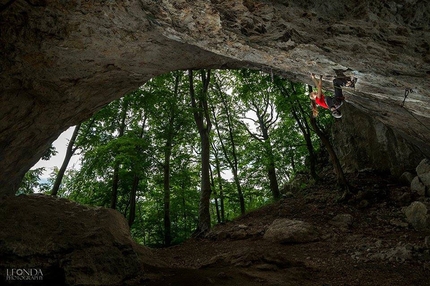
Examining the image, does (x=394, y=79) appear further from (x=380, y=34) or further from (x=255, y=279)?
(x=255, y=279)

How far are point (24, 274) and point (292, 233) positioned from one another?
787cm

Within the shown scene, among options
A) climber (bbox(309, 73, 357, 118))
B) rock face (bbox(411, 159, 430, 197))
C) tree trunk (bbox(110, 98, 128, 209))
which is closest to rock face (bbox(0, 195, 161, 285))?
tree trunk (bbox(110, 98, 128, 209))

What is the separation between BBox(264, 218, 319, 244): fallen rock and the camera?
27.8 feet

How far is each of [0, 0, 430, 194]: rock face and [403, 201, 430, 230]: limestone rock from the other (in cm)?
246

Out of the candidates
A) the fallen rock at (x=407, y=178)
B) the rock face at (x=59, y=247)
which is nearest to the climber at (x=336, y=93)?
the rock face at (x=59, y=247)

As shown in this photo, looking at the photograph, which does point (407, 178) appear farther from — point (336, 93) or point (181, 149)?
point (181, 149)

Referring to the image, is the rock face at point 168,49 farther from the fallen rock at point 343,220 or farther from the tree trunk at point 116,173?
the tree trunk at point 116,173

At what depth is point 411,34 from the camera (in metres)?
2.79

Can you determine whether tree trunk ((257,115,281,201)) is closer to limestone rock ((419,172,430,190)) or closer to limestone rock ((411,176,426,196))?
limestone rock ((411,176,426,196))

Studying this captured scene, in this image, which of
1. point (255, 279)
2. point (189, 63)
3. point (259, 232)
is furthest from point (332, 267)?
point (189, 63)

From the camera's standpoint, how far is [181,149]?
21.1 meters

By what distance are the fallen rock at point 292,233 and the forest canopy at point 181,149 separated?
4020 millimetres

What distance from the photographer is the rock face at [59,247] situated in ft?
14.7

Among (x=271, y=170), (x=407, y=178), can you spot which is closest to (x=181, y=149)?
(x=271, y=170)
